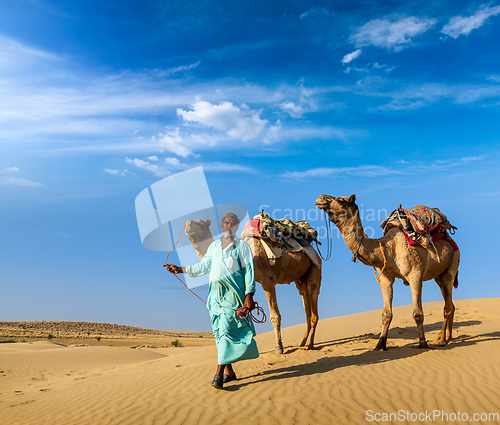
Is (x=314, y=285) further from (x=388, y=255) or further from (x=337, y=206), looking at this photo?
(x=337, y=206)

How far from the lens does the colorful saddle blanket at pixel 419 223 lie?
30.6 feet

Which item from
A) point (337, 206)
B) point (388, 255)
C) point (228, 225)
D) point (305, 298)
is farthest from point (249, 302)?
point (305, 298)

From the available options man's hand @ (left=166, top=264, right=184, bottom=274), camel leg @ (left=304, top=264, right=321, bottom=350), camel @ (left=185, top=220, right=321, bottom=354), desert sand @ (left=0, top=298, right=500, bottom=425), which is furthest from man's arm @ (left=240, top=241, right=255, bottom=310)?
camel leg @ (left=304, top=264, right=321, bottom=350)

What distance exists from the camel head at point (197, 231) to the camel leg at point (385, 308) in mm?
4694

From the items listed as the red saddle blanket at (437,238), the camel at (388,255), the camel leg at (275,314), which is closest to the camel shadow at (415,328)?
the camel at (388,255)

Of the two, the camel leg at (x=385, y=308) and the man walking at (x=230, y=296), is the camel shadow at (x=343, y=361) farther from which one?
the man walking at (x=230, y=296)

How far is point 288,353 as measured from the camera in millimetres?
9047

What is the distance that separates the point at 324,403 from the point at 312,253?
546cm

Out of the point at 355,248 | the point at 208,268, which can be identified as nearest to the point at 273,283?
the point at 355,248

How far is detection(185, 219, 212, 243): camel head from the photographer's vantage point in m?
7.94

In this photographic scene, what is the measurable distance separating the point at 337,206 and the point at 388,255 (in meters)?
1.92

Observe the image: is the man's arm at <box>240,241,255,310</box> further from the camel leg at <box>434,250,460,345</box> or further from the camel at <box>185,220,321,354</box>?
the camel leg at <box>434,250,460,345</box>

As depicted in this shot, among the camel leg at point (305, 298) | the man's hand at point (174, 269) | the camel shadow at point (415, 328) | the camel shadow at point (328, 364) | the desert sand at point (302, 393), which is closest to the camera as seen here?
the desert sand at point (302, 393)

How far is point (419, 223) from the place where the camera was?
370 inches
